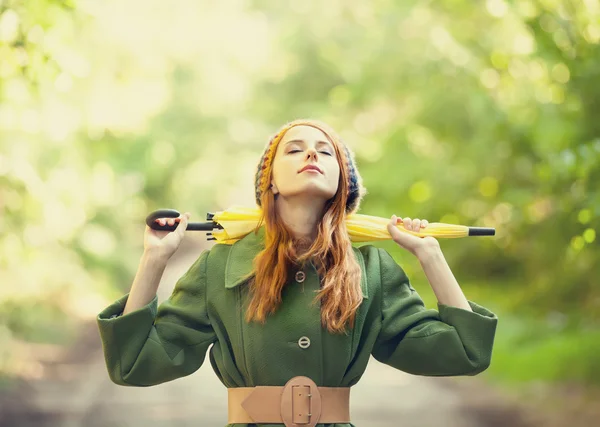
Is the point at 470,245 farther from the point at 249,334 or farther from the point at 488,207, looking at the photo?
the point at 249,334

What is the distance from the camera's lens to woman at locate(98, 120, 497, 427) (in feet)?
7.59

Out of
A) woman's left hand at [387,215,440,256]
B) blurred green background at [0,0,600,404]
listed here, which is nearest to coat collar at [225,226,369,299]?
woman's left hand at [387,215,440,256]

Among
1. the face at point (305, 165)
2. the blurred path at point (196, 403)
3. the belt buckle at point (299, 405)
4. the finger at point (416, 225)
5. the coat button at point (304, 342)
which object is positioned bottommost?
the belt buckle at point (299, 405)

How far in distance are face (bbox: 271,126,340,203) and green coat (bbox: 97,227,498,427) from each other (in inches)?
7.2

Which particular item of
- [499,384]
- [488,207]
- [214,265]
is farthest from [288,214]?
[499,384]

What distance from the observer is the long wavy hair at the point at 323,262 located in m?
2.32

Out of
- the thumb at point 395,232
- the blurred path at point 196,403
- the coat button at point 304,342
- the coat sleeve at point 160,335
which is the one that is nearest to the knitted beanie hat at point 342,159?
the thumb at point 395,232

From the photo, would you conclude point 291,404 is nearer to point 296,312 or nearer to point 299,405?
point 299,405

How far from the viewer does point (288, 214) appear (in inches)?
96.6

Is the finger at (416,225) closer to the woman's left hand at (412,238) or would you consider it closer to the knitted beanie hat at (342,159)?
the woman's left hand at (412,238)

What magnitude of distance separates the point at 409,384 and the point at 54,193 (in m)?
3.77

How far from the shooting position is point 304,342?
231 cm

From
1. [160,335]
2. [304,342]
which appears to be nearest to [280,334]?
[304,342]


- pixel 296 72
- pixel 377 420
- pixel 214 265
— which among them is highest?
pixel 296 72
